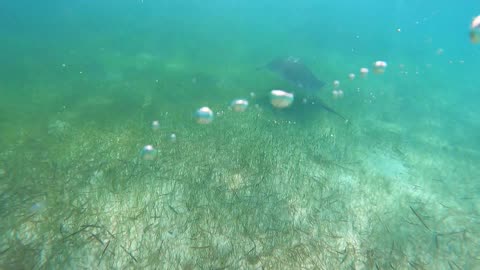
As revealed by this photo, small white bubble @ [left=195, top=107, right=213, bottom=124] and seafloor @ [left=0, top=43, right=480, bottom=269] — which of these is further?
small white bubble @ [left=195, top=107, right=213, bottom=124]

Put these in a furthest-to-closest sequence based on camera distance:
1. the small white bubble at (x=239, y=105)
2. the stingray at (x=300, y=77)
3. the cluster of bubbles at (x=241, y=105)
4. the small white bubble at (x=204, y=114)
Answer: the stingray at (x=300, y=77)
the small white bubble at (x=239, y=105)
the small white bubble at (x=204, y=114)
the cluster of bubbles at (x=241, y=105)

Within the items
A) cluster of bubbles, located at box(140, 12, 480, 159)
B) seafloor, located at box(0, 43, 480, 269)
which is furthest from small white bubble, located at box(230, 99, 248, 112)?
seafloor, located at box(0, 43, 480, 269)

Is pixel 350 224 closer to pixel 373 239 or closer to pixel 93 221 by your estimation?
pixel 373 239

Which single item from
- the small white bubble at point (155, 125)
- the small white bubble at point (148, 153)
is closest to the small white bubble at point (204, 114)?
the small white bubble at point (148, 153)

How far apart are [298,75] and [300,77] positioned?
0.20 metres

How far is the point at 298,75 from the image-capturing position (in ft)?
49.6

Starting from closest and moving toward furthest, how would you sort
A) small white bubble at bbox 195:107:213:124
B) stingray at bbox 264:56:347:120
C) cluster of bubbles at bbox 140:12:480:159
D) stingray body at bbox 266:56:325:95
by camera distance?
cluster of bubbles at bbox 140:12:480:159 < small white bubble at bbox 195:107:213:124 < stingray at bbox 264:56:347:120 < stingray body at bbox 266:56:325:95

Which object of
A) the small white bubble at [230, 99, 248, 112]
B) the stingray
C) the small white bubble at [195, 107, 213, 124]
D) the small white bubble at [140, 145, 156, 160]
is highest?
the small white bubble at [195, 107, 213, 124]

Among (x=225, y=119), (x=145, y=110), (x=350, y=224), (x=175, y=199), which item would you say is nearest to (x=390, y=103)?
(x=225, y=119)

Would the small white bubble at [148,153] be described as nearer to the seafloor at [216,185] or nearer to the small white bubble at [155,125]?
the seafloor at [216,185]

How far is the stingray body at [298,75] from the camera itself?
47.9ft

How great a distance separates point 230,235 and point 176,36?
77.4 feet

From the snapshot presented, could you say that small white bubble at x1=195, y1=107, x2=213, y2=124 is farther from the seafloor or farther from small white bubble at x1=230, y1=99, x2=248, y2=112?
small white bubble at x1=230, y1=99, x2=248, y2=112

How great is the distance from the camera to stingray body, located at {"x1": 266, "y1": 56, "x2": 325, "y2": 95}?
14.6 meters
